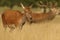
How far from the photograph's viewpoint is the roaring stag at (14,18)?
12.7 m

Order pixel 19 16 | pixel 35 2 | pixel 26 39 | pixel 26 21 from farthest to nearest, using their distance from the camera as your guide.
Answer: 1. pixel 35 2
2. pixel 26 21
3. pixel 19 16
4. pixel 26 39

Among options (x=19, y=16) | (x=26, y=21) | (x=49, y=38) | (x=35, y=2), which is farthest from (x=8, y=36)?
(x=35, y=2)

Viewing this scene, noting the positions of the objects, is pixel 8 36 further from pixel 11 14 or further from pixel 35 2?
pixel 35 2

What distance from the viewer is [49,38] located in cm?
896

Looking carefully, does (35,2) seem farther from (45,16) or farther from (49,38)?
(49,38)

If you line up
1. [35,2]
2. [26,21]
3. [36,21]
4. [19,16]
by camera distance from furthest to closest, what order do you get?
[35,2]
[36,21]
[26,21]
[19,16]

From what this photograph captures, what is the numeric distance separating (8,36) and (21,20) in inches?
154

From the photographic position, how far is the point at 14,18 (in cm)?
1282

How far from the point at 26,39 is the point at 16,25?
14.3ft

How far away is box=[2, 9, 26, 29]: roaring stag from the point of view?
12.7m

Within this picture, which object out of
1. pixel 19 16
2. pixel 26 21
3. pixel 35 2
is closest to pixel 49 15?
pixel 26 21

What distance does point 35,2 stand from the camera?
25.9 meters

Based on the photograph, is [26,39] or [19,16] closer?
[26,39]

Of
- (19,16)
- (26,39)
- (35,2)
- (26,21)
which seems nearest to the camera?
(26,39)
